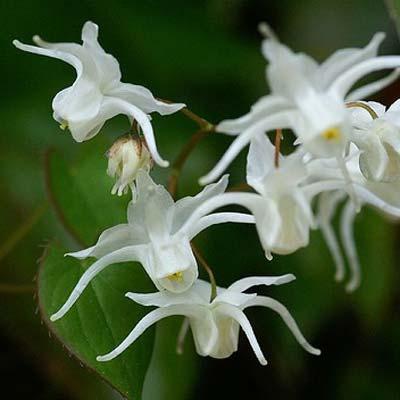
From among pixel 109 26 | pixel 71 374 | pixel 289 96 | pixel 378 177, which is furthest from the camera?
pixel 109 26

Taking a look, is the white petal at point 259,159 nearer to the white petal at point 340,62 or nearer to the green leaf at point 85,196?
the white petal at point 340,62

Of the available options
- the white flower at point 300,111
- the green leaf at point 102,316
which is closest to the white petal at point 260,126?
the white flower at point 300,111

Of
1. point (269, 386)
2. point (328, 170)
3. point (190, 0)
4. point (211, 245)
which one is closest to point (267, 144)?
point (328, 170)

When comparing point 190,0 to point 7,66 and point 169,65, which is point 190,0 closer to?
point 169,65

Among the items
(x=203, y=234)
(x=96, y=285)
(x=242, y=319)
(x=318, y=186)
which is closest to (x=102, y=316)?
(x=96, y=285)

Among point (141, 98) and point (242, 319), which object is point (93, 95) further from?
point (242, 319)

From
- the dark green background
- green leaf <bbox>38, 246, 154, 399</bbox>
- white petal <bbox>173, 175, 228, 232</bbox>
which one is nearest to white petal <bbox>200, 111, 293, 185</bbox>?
white petal <bbox>173, 175, 228, 232</bbox>
